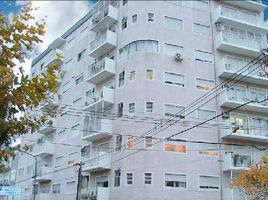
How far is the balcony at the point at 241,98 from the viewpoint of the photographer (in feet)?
119

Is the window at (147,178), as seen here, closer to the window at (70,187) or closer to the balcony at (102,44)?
the window at (70,187)

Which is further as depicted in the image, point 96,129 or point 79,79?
point 79,79

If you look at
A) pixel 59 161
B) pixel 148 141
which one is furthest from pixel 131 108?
pixel 59 161

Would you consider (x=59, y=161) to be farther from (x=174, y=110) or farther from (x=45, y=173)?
(x=174, y=110)

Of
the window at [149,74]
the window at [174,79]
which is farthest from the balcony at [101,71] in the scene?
the window at [174,79]

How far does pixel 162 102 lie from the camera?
3422cm

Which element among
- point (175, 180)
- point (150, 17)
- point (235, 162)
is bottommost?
point (175, 180)

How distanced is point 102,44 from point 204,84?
10205 mm

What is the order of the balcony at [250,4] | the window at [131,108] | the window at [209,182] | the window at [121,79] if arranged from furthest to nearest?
1. the balcony at [250,4]
2. the window at [121,79]
3. the window at [131,108]
4. the window at [209,182]

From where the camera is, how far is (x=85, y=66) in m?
44.1

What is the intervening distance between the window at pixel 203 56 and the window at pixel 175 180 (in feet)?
36.9

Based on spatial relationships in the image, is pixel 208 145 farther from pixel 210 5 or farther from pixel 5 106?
pixel 5 106

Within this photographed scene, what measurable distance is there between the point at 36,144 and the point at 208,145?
25.0 metres

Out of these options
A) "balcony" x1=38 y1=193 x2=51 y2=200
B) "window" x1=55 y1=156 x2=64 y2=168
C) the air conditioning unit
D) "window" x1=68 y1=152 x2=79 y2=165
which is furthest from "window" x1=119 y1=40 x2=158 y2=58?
"balcony" x1=38 y1=193 x2=51 y2=200
